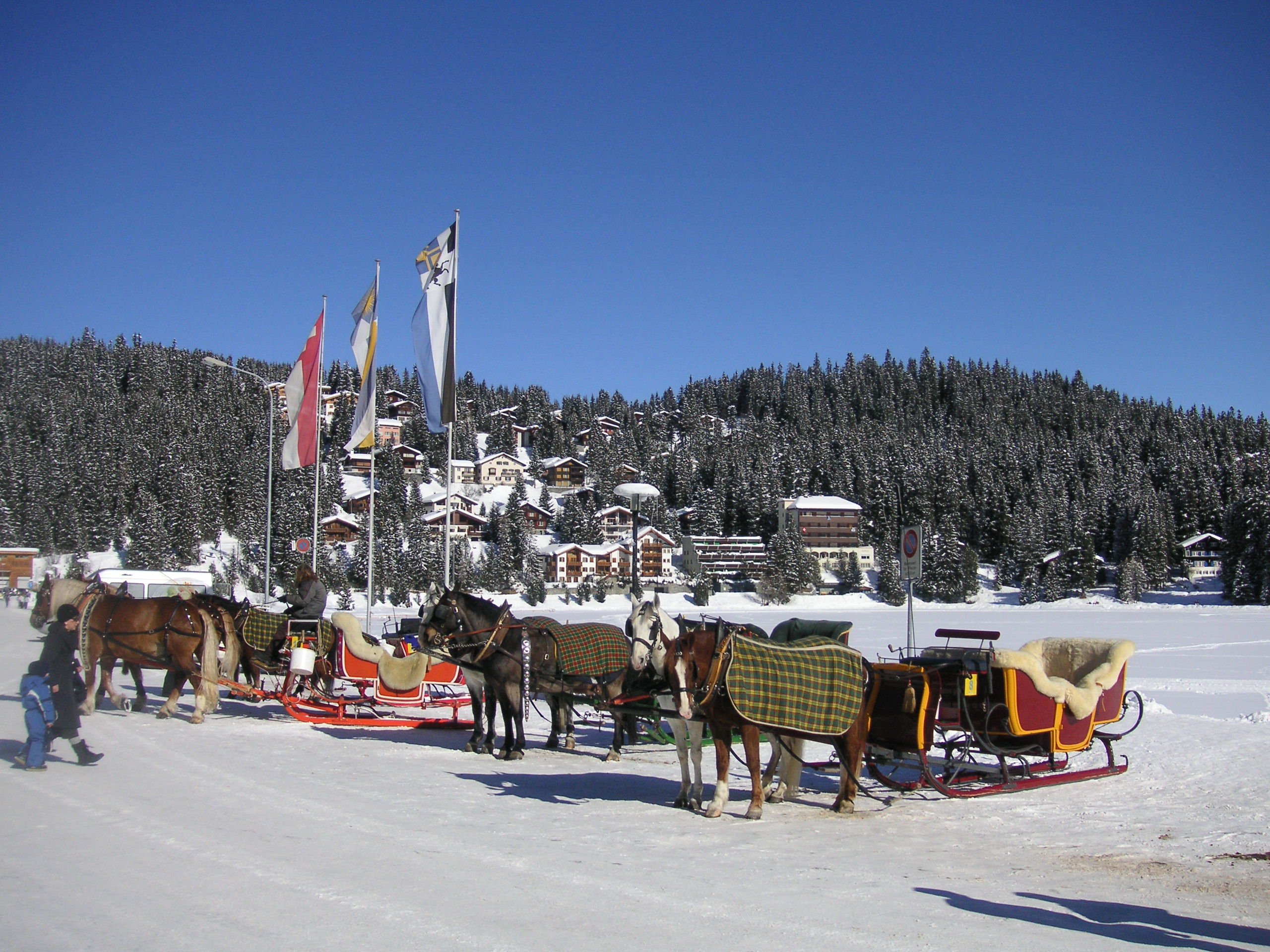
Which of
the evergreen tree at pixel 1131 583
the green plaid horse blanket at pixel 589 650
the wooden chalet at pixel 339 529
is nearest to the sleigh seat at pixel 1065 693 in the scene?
the green plaid horse blanket at pixel 589 650

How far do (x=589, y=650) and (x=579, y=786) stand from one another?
206 cm

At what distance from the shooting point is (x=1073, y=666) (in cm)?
1088

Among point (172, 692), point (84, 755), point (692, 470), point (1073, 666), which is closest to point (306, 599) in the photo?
point (172, 692)

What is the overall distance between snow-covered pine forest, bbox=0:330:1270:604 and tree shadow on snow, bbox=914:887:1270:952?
62.1m

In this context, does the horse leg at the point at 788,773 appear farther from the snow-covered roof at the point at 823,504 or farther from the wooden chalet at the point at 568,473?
the wooden chalet at the point at 568,473

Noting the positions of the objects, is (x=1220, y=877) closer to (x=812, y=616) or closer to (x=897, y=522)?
(x=812, y=616)

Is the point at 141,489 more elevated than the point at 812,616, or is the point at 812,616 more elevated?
the point at 141,489

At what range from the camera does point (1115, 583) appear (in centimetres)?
7731

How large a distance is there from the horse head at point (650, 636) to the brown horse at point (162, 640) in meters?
7.71

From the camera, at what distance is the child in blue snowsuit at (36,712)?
30.2 ft

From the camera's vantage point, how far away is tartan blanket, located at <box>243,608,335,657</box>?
1436 cm

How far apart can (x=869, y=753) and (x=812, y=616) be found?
50.6 metres

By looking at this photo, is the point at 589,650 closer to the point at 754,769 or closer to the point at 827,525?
the point at 754,769

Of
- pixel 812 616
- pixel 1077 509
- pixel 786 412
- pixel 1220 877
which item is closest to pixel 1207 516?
pixel 1077 509
